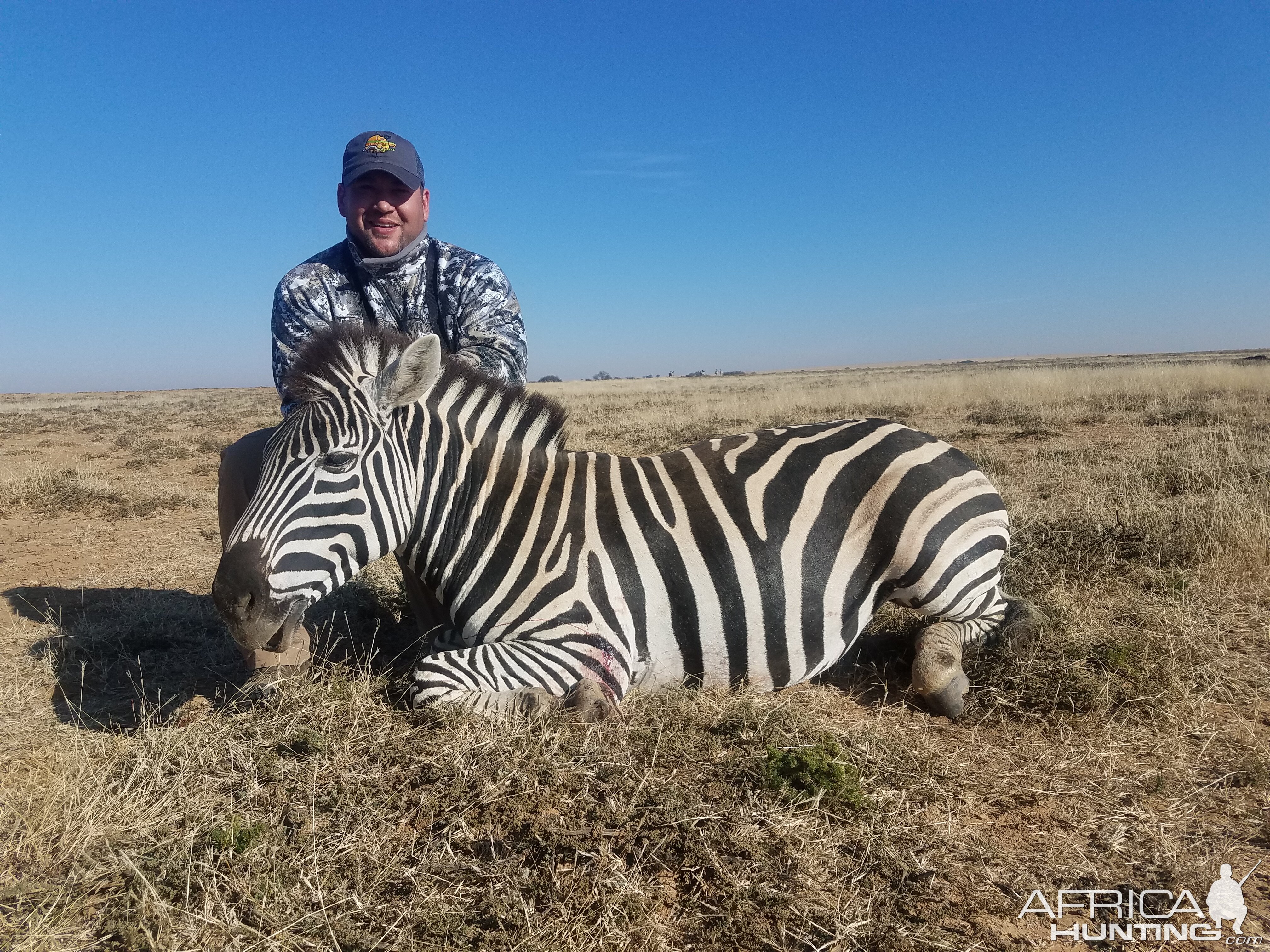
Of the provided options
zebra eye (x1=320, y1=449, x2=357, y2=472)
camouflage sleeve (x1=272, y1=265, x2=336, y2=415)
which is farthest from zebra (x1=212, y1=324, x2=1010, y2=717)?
camouflage sleeve (x1=272, y1=265, x2=336, y2=415)

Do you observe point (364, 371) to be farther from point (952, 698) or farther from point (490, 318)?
point (952, 698)

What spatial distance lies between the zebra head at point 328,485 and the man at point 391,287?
0.85 metres

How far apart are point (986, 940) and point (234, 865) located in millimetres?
2143

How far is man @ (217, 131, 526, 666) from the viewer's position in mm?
3887

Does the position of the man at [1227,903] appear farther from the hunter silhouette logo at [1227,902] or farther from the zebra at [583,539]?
the zebra at [583,539]

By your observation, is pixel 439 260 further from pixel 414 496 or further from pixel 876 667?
pixel 876 667

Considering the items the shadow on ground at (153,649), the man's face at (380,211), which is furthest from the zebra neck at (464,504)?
the man's face at (380,211)

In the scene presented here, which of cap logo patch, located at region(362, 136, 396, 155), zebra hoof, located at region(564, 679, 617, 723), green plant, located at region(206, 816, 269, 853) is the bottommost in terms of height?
green plant, located at region(206, 816, 269, 853)

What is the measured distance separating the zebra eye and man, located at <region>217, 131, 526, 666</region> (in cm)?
112

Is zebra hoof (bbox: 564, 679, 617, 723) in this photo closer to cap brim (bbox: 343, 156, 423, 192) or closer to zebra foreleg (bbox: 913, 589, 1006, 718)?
zebra foreleg (bbox: 913, 589, 1006, 718)

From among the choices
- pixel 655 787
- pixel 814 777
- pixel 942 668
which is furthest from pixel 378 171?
pixel 942 668

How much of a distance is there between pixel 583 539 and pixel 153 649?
3.09 m

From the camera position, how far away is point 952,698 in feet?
10.4

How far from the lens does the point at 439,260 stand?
13.9ft
